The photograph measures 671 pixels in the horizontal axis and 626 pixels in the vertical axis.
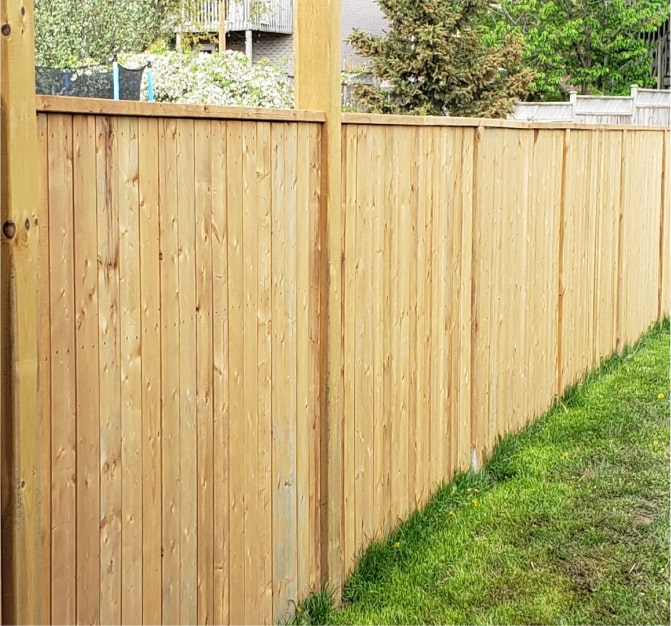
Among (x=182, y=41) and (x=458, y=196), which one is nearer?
(x=458, y=196)

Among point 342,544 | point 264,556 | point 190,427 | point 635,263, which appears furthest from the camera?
point 635,263

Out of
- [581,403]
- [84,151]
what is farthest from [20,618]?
[581,403]

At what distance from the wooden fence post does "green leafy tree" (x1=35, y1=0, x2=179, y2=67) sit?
10906mm

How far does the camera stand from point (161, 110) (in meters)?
3.34

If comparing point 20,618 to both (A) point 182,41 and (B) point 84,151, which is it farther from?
(A) point 182,41

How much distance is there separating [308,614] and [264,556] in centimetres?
38

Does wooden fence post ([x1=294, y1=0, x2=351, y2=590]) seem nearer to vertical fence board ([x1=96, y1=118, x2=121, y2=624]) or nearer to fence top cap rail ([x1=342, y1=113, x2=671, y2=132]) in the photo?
fence top cap rail ([x1=342, y1=113, x2=671, y2=132])

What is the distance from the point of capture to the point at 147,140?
3314 millimetres

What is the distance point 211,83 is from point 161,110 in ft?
42.7

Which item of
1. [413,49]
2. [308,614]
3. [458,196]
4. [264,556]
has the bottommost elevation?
[308,614]

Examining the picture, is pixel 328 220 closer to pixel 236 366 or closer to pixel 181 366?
pixel 236 366

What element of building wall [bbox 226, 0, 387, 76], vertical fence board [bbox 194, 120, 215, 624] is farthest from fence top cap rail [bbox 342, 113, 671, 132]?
building wall [bbox 226, 0, 387, 76]

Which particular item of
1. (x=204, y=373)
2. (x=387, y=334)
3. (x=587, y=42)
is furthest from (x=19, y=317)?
(x=587, y=42)

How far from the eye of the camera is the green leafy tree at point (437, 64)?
21.9m
